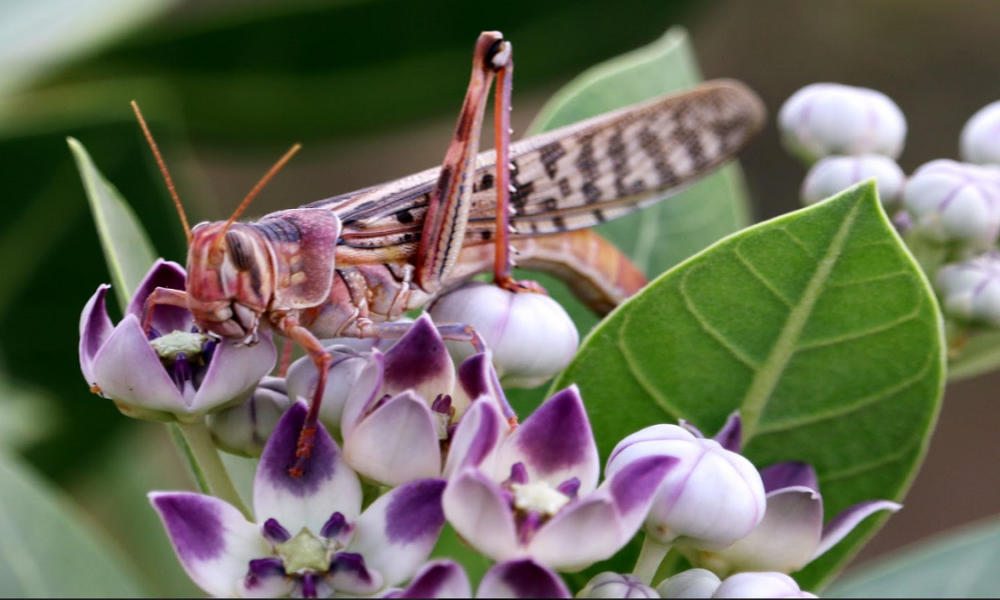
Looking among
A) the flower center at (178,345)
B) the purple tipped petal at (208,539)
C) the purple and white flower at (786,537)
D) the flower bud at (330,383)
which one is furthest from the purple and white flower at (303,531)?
the purple and white flower at (786,537)

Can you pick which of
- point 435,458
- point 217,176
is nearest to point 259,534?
point 435,458

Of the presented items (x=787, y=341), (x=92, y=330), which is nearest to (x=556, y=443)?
(x=787, y=341)

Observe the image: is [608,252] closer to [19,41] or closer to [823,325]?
[823,325]

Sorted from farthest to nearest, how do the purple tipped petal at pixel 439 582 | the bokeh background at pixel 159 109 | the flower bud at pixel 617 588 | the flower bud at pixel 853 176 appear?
the bokeh background at pixel 159 109, the flower bud at pixel 853 176, the flower bud at pixel 617 588, the purple tipped petal at pixel 439 582

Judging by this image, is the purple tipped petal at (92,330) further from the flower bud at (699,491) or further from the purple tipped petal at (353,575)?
the flower bud at (699,491)

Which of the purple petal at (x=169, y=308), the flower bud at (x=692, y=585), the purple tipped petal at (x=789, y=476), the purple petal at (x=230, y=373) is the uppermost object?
the purple petal at (x=169, y=308)

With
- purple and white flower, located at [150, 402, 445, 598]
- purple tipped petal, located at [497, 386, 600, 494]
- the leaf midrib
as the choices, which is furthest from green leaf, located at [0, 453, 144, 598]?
the leaf midrib
